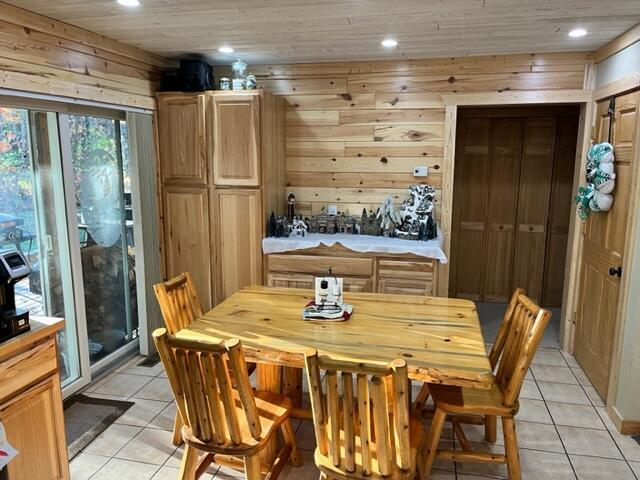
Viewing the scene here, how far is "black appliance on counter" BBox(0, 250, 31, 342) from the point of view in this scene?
194 centimetres

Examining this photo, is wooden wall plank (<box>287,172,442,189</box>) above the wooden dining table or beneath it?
above

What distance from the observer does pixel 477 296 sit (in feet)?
18.0

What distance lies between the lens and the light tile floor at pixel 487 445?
257 centimetres

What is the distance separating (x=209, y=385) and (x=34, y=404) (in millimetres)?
742

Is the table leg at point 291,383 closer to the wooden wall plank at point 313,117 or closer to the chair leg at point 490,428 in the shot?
the chair leg at point 490,428

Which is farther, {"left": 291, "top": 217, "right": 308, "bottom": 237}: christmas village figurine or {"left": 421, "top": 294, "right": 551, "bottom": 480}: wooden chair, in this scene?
{"left": 291, "top": 217, "right": 308, "bottom": 237}: christmas village figurine

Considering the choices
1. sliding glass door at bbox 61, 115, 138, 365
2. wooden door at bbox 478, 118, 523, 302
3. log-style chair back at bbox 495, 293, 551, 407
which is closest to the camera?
log-style chair back at bbox 495, 293, 551, 407

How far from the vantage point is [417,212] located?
415cm

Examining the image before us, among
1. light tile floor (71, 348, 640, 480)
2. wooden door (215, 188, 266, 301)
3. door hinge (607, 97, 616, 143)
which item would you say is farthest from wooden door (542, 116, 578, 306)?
wooden door (215, 188, 266, 301)

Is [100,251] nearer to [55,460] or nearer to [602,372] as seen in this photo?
[55,460]

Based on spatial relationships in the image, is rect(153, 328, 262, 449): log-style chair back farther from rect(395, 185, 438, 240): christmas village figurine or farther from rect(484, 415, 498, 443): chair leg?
rect(395, 185, 438, 240): christmas village figurine

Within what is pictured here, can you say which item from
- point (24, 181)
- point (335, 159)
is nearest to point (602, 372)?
point (335, 159)

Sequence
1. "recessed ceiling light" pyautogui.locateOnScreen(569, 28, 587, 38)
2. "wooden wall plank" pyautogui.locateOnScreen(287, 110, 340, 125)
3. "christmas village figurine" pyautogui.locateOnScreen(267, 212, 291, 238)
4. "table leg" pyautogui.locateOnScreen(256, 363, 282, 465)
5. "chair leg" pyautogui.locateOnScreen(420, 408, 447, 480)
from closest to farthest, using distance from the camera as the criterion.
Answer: "chair leg" pyautogui.locateOnScreen(420, 408, 447, 480)
"table leg" pyautogui.locateOnScreen(256, 363, 282, 465)
"recessed ceiling light" pyautogui.locateOnScreen(569, 28, 587, 38)
"christmas village figurine" pyautogui.locateOnScreen(267, 212, 291, 238)
"wooden wall plank" pyautogui.locateOnScreen(287, 110, 340, 125)

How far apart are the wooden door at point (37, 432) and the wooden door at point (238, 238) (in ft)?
6.86
